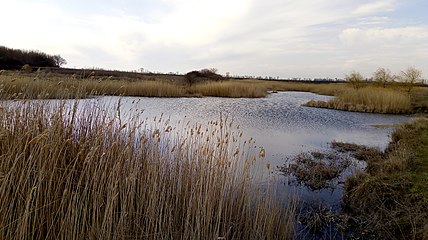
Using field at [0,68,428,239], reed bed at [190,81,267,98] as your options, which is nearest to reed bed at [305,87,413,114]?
reed bed at [190,81,267,98]

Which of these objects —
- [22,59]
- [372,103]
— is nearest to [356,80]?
[372,103]

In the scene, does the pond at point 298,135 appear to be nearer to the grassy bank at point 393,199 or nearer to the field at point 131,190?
the grassy bank at point 393,199

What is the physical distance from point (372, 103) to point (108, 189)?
20152 millimetres

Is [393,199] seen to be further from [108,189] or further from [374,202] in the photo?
[108,189]

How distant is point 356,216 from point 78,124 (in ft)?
13.3

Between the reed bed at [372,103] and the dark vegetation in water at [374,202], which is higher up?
the reed bed at [372,103]

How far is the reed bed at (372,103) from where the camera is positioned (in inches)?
728

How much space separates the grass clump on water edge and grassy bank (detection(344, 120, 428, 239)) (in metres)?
1.28

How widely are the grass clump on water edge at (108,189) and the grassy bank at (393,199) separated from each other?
128cm

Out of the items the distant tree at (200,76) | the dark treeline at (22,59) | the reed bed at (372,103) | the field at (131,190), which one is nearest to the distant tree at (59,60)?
the dark treeline at (22,59)

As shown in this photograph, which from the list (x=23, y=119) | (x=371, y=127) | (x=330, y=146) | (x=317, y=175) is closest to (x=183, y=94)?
(x=371, y=127)

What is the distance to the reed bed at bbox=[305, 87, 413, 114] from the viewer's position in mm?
18500

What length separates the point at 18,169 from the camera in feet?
8.83

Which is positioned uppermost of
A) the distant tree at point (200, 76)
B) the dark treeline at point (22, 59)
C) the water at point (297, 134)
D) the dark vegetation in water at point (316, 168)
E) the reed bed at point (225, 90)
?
the dark treeline at point (22, 59)
